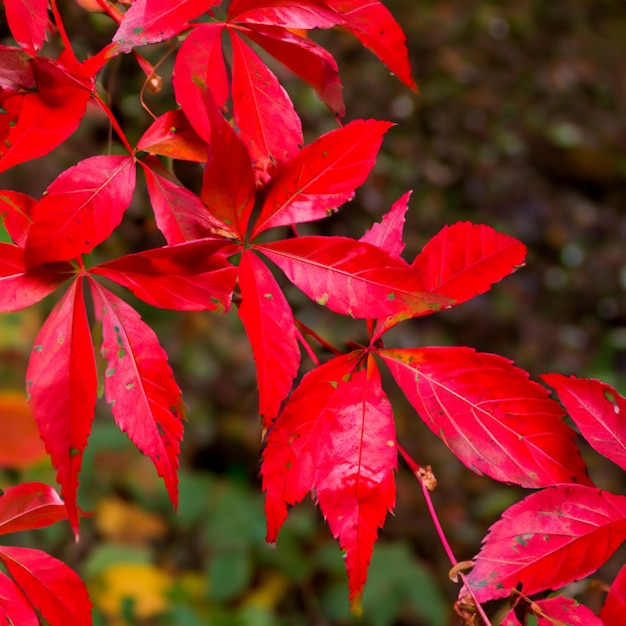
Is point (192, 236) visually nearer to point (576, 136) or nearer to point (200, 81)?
point (200, 81)

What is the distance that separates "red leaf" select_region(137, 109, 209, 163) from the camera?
0.40 meters

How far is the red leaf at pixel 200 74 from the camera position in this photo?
15.4 inches

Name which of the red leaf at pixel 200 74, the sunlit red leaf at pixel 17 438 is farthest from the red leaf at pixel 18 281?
the sunlit red leaf at pixel 17 438

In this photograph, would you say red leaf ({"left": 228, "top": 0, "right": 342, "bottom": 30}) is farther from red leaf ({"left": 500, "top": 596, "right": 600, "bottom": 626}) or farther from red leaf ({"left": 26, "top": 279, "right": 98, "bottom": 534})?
red leaf ({"left": 500, "top": 596, "right": 600, "bottom": 626})

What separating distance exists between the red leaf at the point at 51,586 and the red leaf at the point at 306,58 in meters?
0.33

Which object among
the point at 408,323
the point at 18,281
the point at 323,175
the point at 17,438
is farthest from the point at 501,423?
the point at 408,323

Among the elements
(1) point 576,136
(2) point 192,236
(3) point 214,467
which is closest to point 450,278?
(2) point 192,236

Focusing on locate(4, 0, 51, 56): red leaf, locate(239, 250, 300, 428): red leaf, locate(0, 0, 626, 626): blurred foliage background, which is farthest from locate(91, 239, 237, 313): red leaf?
locate(0, 0, 626, 626): blurred foliage background

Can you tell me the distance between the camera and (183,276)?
0.37 meters

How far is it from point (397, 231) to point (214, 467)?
62.3 inches

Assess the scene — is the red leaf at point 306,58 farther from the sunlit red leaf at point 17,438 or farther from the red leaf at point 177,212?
the sunlit red leaf at point 17,438

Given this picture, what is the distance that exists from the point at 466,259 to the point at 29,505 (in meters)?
0.31

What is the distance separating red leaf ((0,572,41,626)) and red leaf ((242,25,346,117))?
35cm

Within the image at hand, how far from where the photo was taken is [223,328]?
6.66ft
